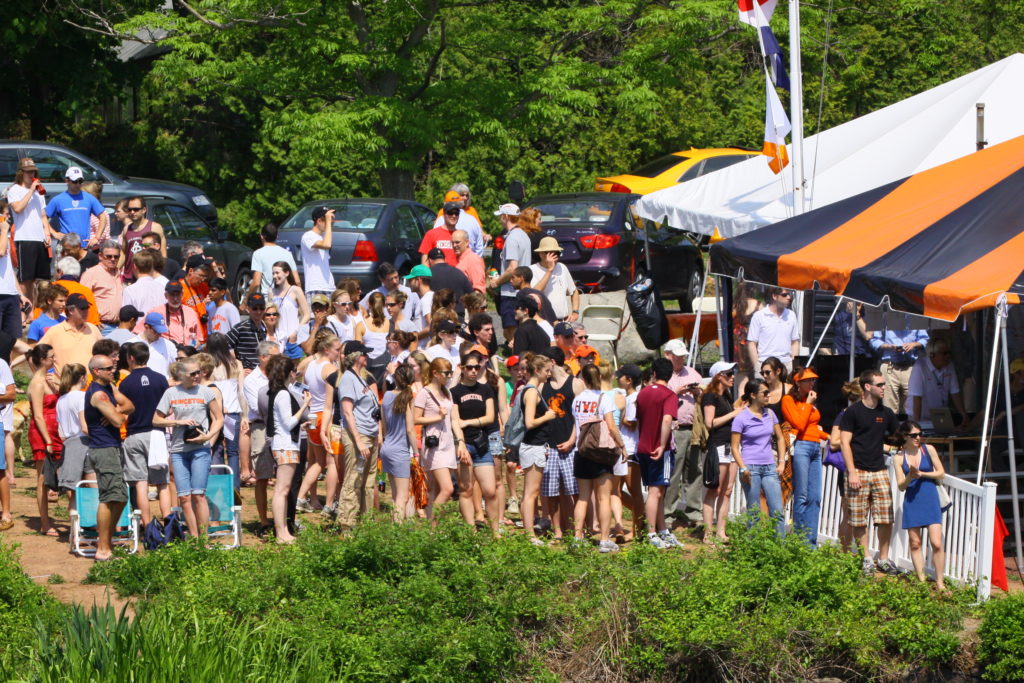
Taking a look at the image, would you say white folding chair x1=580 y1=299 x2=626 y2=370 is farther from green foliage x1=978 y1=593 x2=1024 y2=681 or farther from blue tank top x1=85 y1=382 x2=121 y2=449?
green foliage x1=978 y1=593 x2=1024 y2=681

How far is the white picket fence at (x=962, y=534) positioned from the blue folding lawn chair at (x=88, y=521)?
17.3ft

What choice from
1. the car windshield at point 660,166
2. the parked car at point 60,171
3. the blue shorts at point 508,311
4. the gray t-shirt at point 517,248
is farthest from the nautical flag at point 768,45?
the car windshield at point 660,166

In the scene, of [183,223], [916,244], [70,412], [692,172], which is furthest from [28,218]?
[692,172]

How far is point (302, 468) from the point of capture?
1209 cm

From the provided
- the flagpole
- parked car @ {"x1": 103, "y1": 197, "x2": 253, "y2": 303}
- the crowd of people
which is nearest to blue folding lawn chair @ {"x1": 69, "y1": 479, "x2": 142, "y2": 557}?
the crowd of people

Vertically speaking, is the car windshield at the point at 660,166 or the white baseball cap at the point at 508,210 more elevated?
the car windshield at the point at 660,166

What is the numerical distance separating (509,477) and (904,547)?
3.90m

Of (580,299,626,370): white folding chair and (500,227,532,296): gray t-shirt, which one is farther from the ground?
(500,227,532,296): gray t-shirt

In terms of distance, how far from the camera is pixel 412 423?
11094 millimetres

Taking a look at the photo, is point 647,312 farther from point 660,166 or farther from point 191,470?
point 660,166

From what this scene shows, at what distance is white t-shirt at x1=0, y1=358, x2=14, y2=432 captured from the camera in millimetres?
10961

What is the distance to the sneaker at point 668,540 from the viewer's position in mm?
11684

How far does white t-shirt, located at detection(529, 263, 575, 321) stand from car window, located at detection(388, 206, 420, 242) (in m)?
3.93

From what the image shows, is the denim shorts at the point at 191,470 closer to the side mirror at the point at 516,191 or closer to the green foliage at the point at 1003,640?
the green foliage at the point at 1003,640
